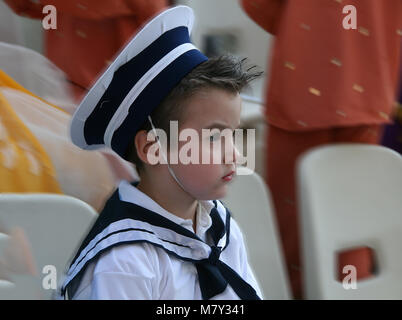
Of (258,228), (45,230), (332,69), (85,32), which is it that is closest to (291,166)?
(332,69)

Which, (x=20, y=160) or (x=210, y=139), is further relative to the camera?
(x=20, y=160)

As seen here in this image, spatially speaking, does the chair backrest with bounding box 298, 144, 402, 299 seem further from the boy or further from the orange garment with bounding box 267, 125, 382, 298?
the boy

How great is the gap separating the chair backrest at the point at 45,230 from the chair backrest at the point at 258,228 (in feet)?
1.14

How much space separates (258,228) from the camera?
1.32m

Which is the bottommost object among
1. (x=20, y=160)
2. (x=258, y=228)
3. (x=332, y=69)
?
(x=258, y=228)

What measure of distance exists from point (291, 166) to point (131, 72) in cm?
92

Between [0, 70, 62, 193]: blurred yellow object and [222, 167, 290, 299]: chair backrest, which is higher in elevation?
[0, 70, 62, 193]: blurred yellow object

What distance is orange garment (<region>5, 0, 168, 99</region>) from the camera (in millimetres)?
1229

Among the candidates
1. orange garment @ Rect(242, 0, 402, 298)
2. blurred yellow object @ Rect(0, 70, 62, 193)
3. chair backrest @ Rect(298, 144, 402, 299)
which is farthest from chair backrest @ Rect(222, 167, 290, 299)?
blurred yellow object @ Rect(0, 70, 62, 193)

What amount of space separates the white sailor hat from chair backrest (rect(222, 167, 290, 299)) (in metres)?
0.47

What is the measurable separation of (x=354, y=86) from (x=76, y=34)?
69 cm

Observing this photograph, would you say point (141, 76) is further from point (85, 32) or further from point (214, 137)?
point (85, 32)

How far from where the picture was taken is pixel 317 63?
156 cm
